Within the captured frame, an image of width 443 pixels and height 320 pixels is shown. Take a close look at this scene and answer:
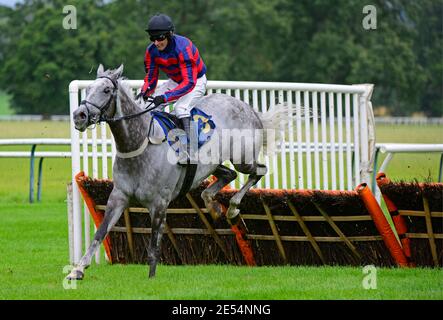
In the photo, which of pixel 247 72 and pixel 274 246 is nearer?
pixel 274 246

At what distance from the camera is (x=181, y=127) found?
7.72 metres

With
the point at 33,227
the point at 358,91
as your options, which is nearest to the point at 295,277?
the point at 358,91

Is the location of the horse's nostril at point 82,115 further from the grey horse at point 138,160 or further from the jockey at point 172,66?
the jockey at point 172,66

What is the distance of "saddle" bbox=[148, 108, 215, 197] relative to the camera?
7562mm

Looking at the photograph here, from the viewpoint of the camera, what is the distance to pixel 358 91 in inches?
376

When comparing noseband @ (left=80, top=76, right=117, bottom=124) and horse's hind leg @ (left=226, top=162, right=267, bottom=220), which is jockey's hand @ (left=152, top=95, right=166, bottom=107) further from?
horse's hind leg @ (left=226, top=162, right=267, bottom=220)

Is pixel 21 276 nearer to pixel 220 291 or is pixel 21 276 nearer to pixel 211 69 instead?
pixel 220 291

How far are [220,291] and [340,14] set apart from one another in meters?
43.4

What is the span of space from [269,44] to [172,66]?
141 feet

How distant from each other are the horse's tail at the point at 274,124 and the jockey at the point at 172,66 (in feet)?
3.31

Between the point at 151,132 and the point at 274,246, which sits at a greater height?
the point at 151,132

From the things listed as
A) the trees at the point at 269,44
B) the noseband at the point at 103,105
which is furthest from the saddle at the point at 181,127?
the trees at the point at 269,44

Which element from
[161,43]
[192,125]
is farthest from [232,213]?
[161,43]
